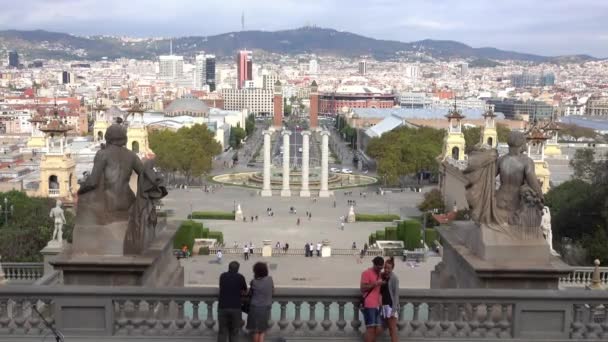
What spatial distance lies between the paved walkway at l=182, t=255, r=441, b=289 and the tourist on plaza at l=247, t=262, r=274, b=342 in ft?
64.7

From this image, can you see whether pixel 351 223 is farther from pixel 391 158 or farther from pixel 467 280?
pixel 467 280

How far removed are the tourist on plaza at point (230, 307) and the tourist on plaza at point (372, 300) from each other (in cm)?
133

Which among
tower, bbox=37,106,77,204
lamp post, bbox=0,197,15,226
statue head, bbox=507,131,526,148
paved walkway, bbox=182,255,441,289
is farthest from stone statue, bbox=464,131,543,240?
tower, bbox=37,106,77,204

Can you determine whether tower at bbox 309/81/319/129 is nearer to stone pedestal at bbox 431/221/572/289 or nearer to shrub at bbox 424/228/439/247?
shrub at bbox 424/228/439/247

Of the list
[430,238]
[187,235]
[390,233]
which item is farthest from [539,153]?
[187,235]

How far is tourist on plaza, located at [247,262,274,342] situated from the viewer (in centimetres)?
715

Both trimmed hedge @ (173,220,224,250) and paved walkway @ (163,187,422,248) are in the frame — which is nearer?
trimmed hedge @ (173,220,224,250)

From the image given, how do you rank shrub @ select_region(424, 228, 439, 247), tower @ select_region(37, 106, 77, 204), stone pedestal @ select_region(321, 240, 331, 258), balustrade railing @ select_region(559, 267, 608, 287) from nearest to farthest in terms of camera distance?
balustrade railing @ select_region(559, 267, 608, 287) → stone pedestal @ select_region(321, 240, 331, 258) → shrub @ select_region(424, 228, 439, 247) → tower @ select_region(37, 106, 77, 204)

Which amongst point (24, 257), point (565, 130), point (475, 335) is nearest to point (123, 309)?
point (475, 335)

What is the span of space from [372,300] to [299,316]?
0.82m

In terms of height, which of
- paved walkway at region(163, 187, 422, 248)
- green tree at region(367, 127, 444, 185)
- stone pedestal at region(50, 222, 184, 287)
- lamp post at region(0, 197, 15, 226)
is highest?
stone pedestal at region(50, 222, 184, 287)

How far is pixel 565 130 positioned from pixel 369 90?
92225mm

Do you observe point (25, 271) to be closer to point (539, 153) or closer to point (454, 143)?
point (539, 153)

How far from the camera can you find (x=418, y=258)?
33.8 metres
